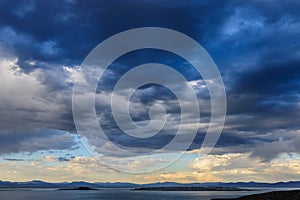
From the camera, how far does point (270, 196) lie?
97.9m

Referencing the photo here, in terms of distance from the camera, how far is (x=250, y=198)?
10281cm

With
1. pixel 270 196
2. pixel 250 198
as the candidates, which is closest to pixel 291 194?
pixel 270 196

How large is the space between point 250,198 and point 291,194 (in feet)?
40.7

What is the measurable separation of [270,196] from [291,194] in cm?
592

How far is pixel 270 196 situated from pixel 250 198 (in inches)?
255

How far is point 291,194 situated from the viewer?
93750mm

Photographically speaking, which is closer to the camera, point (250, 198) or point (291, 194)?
point (291, 194)

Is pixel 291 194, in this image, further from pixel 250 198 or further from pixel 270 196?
pixel 250 198
